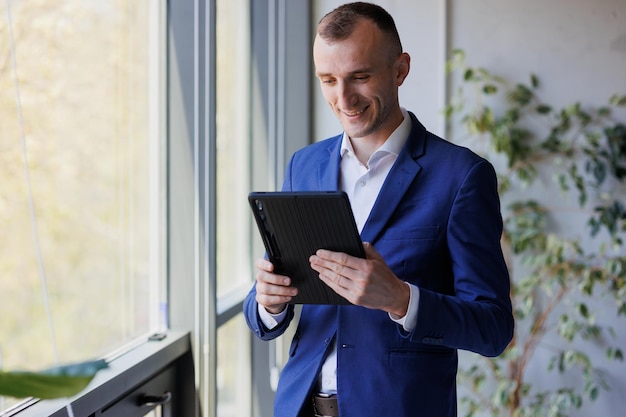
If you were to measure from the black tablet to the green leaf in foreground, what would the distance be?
2.63 feet

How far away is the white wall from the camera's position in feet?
11.9

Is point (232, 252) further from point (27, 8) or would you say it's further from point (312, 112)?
point (27, 8)

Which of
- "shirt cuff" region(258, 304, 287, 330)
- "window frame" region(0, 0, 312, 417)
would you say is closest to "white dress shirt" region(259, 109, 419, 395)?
"shirt cuff" region(258, 304, 287, 330)

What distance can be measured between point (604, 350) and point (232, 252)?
1.88 meters

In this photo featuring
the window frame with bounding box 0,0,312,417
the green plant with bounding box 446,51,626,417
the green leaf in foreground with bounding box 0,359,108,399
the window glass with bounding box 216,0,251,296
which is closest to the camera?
the green leaf in foreground with bounding box 0,359,108,399

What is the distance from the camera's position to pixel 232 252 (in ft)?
10.8

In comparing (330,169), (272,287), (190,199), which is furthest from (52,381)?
(190,199)

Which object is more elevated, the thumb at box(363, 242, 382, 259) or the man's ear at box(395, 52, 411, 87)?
the man's ear at box(395, 52, 411, 87)

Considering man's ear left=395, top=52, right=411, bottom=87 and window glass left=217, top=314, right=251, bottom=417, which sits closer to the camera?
man's ear left=395, top=52, right=411, bottom=87

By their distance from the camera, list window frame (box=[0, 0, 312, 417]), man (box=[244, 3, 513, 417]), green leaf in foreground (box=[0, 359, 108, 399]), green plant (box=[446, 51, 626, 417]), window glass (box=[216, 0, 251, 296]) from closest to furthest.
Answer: green leaf in foreground (box=[0, 359, 108, 399]), man (box=[244, 3, 513, 417]), window frame (box=[0, 0, 312, 417]), window glass (box=[216, 0, 251, 296]), green plant (box=[446, 51, 626, 417])

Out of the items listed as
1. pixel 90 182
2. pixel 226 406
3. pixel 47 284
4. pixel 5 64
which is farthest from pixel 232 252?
pixel 5 64

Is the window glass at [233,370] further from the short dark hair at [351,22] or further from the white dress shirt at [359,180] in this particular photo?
the short dark hair at [351,22]

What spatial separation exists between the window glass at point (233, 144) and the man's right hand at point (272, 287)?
1530 millimetres

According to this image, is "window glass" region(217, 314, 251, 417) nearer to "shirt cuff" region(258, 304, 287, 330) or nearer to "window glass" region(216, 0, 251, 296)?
Answer: "window glass" region(216, 0, 251, 296)
